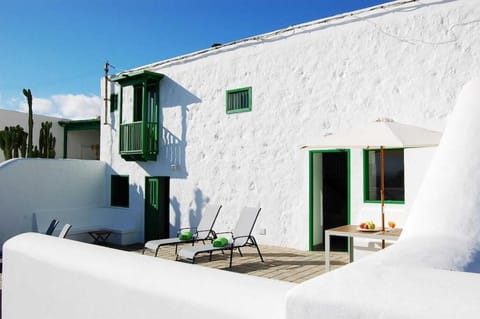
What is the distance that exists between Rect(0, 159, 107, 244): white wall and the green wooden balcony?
1.80 m

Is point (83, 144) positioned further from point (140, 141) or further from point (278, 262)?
point (278, 262)

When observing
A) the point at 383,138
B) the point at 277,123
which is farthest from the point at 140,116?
the point at 383,138

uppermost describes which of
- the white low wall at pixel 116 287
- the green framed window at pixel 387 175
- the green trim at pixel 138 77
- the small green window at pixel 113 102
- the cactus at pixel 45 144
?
the green trim at pixel 138 77

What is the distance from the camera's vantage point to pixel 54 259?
3777mm

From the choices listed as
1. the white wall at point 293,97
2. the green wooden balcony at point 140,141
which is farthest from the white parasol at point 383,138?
the green wooden balcony at point 140,141

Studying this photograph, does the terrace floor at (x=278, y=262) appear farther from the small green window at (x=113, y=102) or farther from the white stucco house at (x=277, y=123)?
the small green window at (x=113, y=102)

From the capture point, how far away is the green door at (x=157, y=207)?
1288 centimetres

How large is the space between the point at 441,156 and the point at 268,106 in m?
7.02

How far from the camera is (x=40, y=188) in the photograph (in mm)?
12727

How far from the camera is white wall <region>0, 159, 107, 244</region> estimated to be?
12.1 metres

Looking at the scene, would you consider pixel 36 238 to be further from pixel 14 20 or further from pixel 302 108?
pixel 14 20

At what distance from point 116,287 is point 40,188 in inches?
434

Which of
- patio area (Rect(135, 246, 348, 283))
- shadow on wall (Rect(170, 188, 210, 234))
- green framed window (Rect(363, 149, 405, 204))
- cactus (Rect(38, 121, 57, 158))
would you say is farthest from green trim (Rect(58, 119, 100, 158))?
green framed window (Rect(363, 149, 405, 204))

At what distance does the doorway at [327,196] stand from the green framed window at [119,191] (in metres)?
6.89
